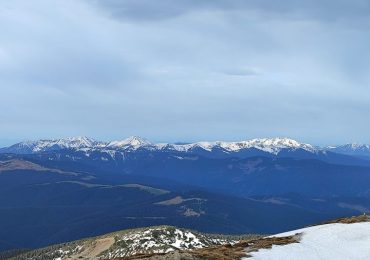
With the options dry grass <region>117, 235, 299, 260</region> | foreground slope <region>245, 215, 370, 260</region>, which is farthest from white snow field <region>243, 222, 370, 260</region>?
dry grass <region>117, 235, 299, 260</region>

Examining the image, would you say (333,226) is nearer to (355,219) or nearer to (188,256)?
(355,219)

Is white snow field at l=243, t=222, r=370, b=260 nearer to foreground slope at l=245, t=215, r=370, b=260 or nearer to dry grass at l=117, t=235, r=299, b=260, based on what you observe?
foreground slope at l=245, t=215, r=370, b=260

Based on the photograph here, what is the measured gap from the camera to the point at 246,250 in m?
36.8

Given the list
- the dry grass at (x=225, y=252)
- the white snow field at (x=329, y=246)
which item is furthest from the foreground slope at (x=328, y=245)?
the dry grass at (x=225, y=252)

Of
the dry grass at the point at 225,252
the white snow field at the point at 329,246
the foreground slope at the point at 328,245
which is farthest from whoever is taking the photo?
the foreground slope at the point at 328,245

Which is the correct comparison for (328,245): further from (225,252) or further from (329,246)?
(225,252)

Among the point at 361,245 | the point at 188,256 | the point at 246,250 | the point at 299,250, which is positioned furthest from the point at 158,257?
the point at 361,245

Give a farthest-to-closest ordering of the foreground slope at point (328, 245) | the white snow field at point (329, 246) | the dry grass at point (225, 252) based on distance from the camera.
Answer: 1. the foreground slope at point (328, 245)
2. the white snow field at point (329, 246)
3. the dry grass at point (225, 252)

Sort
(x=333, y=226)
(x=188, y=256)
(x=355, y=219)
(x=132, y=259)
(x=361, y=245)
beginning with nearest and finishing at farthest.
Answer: (x=188, y=256), (x=132, y=259), (x=361, y=245), (x=333, y=226), (x=355, y=219)

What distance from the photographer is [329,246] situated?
1471 inches

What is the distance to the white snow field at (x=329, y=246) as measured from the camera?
34719 mm

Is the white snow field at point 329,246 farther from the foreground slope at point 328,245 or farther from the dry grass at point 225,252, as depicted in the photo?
the dry grass at point 225,252

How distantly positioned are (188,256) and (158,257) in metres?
2.02

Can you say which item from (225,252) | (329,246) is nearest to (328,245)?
(329,246)
